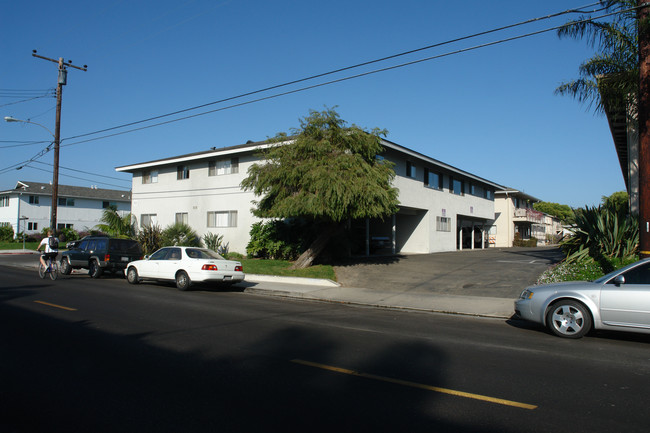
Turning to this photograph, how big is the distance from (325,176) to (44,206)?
4694cm

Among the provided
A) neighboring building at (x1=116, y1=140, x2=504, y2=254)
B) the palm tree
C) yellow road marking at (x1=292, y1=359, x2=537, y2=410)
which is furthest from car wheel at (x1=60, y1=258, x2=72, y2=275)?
yellow road marking at (x1=292, y1=359, x2=537, y2=410)

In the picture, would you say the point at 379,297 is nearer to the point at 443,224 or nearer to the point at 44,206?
the point at 443,224

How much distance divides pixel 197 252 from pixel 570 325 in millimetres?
11723

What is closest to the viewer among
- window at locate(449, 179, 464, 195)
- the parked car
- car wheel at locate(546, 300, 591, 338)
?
Answer: the parked car

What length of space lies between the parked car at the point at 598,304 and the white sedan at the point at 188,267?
9970 mm

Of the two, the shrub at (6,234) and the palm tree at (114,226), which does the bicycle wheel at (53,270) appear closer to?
the palm tree at (114,226)

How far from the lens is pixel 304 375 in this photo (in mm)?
5656

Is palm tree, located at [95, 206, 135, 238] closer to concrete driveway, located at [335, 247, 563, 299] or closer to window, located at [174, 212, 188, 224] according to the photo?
window, located at [174, 212, 188, 224]

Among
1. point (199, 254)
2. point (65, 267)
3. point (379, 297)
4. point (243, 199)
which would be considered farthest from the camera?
point (243, 199)

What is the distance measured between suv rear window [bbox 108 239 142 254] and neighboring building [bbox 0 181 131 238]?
3223 centimetres

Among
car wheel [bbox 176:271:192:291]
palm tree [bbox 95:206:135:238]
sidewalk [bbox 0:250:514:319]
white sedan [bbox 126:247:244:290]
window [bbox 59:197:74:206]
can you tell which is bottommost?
sidewalk [bbox 0:250:514:319]

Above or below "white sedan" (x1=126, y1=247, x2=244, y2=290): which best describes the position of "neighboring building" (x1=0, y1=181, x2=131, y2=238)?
above

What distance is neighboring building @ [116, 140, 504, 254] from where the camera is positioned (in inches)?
1014

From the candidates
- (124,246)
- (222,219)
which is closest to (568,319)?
(124,246)
